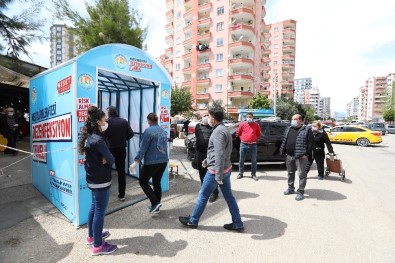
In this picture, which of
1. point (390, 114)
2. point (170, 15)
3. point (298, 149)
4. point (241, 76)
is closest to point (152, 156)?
point (298, 149)

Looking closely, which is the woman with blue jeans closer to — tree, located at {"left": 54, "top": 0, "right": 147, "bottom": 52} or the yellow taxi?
tree, located at {"left": 54, "top": 0, "right": 147, "bottom": 52}

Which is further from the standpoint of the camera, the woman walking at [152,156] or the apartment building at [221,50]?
the apartment building at [221,50]

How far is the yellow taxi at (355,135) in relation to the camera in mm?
16688

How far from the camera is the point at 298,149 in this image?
5.21 metres

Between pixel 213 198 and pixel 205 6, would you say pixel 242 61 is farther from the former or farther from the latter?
pixel 213 198

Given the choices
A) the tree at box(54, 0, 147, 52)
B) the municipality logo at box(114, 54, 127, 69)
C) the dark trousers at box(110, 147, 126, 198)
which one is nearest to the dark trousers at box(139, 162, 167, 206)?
the dark trousers at box(110, 147, 126, 198)

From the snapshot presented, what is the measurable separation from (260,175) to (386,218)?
11.7 ft

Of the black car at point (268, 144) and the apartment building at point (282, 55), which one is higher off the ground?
the apartment building at point (282, 55)

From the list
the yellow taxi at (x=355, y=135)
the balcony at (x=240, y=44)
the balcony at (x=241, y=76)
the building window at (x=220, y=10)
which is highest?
the building window at (x=220, y=10)

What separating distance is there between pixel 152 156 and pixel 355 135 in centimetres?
1813

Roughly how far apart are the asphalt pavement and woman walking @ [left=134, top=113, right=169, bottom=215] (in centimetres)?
46

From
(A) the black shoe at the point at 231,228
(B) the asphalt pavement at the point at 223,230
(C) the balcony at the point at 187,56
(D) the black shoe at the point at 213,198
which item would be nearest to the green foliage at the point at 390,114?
(C) the balcony at the point at 187,56

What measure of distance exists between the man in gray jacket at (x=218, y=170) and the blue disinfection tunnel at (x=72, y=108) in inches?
77.4

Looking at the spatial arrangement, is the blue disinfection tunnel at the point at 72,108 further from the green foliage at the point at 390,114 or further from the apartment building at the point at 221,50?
the green foliage at the point at 390,114
